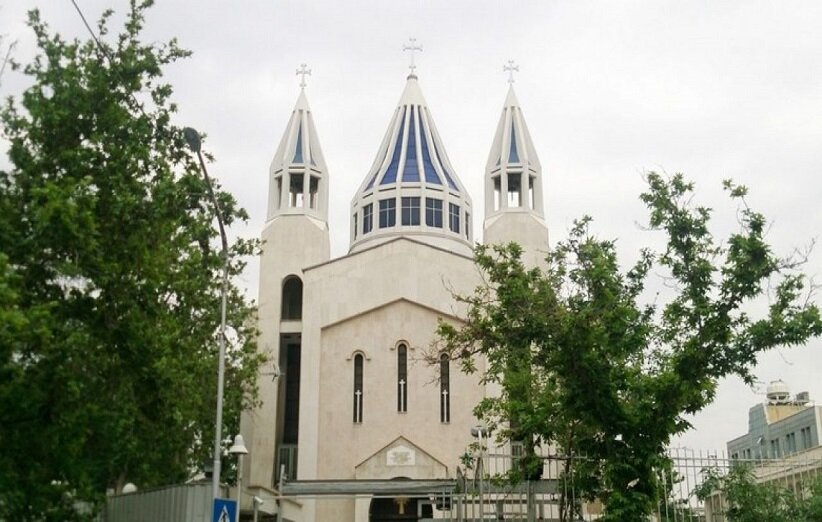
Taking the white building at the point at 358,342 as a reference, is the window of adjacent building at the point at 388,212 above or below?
above

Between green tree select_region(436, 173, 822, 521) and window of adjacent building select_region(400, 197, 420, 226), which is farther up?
window of adjacent building select_region(400, 197, 420, 226)

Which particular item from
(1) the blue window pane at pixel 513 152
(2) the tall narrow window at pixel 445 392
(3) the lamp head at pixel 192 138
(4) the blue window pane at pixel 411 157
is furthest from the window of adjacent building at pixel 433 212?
(3) the lamp head at pixel 192 138

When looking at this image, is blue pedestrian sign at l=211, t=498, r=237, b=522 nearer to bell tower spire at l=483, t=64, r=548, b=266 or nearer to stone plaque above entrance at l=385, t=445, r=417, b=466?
stone plaque above entrance at l=385, t=445, r=417, b=466

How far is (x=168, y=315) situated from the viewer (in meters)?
16.1

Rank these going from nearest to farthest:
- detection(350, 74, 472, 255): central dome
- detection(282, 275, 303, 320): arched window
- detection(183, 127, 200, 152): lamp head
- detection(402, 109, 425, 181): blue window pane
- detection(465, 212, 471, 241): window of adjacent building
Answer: detection(183, 127, 200, 152): lamp head, detection(282, 275, 303, 320): arched window, detection(350, 74, 472, 255): central dome, detection(402, 109, 425, 181): blue window pane, detection(465, 212, 471, 241): window of adjacent building

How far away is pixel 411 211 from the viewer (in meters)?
42.0

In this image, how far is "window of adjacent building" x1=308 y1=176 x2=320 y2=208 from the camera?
39.0 meters

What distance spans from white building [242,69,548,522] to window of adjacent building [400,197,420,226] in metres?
4.09

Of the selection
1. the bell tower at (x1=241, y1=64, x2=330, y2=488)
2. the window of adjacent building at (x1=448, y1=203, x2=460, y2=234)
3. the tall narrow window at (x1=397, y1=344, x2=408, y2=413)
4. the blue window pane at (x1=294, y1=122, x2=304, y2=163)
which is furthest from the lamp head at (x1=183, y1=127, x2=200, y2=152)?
the window of adjacent building at (x1=448, y1=203, x2=460, y2=234)

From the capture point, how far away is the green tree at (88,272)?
41.9 feet

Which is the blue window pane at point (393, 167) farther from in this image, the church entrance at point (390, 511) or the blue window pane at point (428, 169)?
the church entrance at point (390, 511)

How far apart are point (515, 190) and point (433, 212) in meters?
4.54

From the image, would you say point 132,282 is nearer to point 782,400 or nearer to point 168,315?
point 168,315

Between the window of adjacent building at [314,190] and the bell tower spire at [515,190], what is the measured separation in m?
6.74
